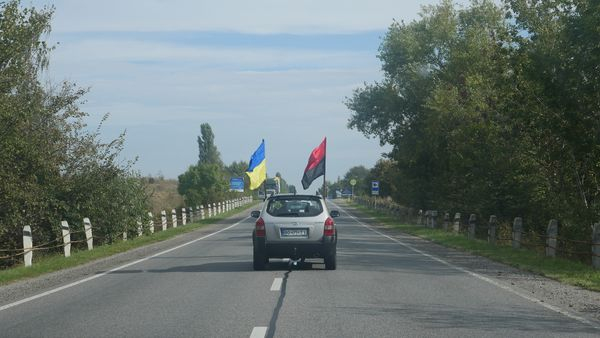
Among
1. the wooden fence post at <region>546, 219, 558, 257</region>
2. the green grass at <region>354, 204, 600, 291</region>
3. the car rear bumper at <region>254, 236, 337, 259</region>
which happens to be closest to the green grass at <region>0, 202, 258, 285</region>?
the car rear bumper at <region>254, 236, 337, 259</region>

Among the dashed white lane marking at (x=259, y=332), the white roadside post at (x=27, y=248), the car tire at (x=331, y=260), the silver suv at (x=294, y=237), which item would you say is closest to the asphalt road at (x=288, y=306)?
the dashed white lane marking at (x=259, y=332)

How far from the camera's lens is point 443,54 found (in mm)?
50906

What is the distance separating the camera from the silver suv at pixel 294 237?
1728cm

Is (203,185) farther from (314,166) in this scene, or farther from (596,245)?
(596,245)

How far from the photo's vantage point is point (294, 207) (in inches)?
701

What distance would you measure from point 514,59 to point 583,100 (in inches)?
140

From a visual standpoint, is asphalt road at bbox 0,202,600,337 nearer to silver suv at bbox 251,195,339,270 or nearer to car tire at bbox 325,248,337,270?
car tire at bbox 325,248,337,270

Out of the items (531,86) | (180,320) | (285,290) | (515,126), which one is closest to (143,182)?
(515,126)

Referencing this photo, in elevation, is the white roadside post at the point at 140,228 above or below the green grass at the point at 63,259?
above

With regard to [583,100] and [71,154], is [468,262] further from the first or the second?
[71,154]

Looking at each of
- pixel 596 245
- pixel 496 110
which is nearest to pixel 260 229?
pixel 596 245

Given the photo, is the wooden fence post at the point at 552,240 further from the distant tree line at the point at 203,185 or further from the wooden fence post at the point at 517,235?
the distant tree line at the point at 203,185

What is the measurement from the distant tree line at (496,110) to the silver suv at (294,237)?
25.8ft

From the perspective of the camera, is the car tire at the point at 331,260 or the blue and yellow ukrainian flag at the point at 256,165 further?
the blue and yellow ukrainian flag at the point at 256,165
